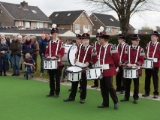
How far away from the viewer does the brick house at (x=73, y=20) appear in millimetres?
56062

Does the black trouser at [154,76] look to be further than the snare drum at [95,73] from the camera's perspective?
Yes

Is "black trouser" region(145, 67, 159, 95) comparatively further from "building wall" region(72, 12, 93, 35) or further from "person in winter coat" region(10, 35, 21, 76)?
"building wall" region(72, 12, 93, 35)

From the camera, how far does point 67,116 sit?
6.21 m

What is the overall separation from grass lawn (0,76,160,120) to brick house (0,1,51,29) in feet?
136

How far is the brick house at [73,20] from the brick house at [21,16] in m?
4.62

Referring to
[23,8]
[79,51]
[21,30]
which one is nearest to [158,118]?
[79,51]

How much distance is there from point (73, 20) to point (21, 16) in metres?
11.2

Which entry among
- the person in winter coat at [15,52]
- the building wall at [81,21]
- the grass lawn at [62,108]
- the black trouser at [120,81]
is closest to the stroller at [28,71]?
the person in winter coat at [15,52]

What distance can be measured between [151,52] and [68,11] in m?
53.5

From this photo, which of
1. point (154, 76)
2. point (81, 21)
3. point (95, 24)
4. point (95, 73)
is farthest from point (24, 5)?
point (95, 73)

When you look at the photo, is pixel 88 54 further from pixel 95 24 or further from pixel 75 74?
pixel 95 24

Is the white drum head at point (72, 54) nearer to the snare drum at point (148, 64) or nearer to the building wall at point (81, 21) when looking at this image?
the snare drum at point (148, 64)

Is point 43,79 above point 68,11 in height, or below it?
below

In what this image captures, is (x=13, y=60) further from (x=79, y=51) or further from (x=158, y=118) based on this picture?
(x=158, y=118)
